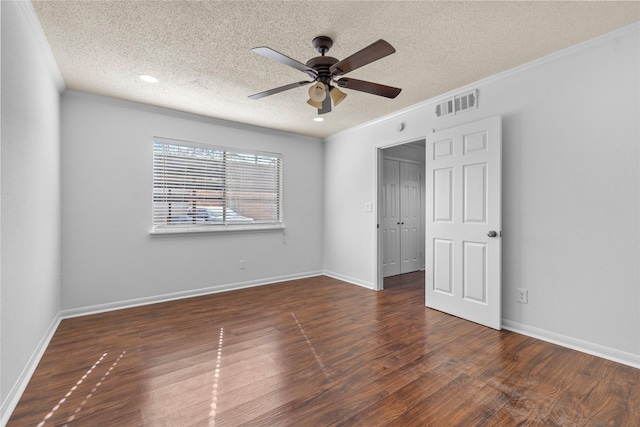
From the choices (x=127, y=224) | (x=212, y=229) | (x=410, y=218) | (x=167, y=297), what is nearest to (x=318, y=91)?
(x=212, y=229)

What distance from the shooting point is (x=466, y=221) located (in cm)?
316

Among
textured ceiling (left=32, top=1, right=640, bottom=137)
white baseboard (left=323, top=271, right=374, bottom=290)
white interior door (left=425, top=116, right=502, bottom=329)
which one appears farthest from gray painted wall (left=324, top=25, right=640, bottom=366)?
white baseboard (left=323, top=271, right=374, bottom=290)

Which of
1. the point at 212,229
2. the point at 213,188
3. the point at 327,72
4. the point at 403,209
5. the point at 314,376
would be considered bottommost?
the point at 314,376

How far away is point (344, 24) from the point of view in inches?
84.0

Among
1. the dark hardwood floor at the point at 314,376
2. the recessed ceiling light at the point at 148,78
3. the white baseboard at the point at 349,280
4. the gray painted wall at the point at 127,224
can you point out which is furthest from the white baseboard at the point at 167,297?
the recessed ceiling light at the point at 148,78

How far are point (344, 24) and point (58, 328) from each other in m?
3.94

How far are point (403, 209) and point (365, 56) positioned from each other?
391cm

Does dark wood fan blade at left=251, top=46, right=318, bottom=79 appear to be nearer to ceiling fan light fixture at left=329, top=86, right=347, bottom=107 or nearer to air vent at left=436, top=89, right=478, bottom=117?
ceiling fan light fixture at left=329, top=86, right=347, bottom=107

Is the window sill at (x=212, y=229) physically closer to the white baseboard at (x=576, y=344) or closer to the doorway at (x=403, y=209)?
the doorway at (x=403, y=209)

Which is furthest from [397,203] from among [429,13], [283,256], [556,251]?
[429,13]

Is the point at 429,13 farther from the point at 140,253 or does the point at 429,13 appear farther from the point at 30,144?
the point at 140,253

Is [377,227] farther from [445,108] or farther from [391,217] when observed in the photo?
[445,108]

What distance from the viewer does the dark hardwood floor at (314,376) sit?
1.71 m

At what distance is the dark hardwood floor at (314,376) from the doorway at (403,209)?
2101mm
